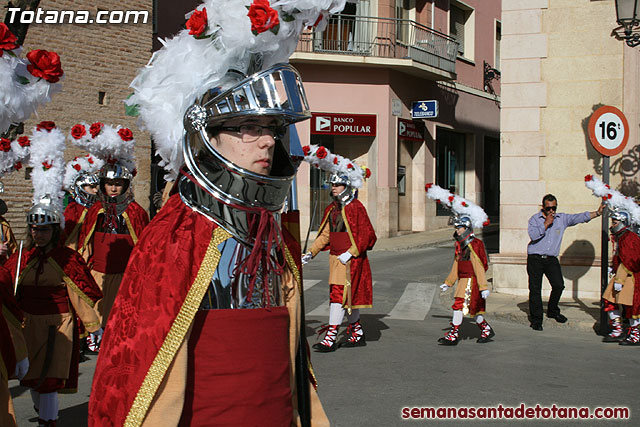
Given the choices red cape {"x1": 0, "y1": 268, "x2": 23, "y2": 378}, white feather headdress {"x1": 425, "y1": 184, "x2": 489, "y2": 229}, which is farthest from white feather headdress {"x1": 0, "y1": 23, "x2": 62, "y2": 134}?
white feather headdress {"x1": 425, "y1": 184, "x2": 489, "y2": 229}

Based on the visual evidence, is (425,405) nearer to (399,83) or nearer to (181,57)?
(181,57)

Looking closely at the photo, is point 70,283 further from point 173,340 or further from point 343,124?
point 343,124

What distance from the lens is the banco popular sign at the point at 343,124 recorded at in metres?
22.7

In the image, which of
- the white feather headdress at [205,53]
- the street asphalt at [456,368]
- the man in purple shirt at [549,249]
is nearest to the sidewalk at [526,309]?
the street asphalt at [456,368]

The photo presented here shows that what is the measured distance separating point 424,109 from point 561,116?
11.9 meters

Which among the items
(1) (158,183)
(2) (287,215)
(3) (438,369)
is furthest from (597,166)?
(1) (158,183)

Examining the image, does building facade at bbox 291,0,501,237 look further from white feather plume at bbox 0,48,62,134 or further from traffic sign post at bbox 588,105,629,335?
white feather plume at bbox 0,48,62,134

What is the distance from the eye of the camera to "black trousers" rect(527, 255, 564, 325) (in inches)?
400

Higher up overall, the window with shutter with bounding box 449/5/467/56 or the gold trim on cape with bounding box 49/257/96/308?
the window with shutter with bounding box 449/5/467/56

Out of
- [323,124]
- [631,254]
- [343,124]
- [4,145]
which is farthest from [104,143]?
[343,124]

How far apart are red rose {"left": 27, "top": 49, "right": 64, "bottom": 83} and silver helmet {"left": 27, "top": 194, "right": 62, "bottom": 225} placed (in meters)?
2.62

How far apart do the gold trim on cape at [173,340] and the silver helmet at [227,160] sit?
5.9 inches

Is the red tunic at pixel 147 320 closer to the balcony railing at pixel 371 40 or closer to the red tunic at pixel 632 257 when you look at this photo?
the red tunic at pixel 632 257

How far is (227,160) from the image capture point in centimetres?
260
